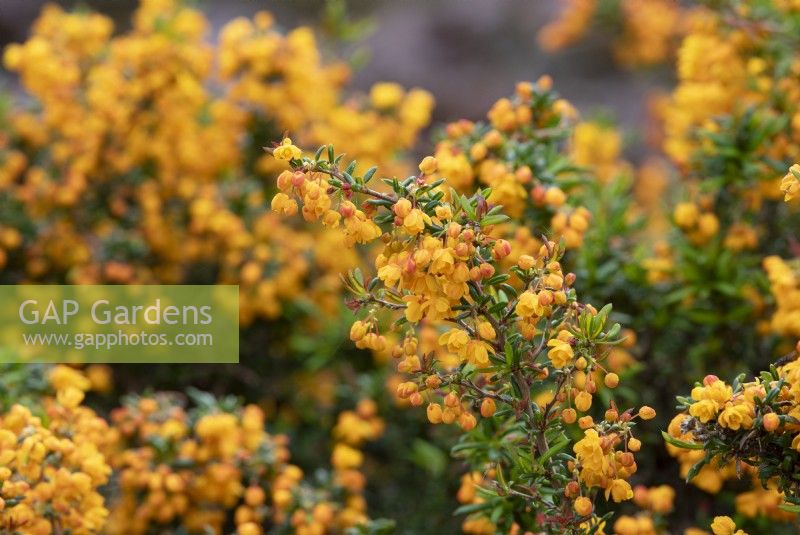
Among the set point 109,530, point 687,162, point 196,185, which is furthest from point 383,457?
point 687,162

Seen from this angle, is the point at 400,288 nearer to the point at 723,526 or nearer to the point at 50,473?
the point at 723,526

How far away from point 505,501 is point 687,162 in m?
1.59

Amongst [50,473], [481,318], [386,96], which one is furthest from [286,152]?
[386,96]

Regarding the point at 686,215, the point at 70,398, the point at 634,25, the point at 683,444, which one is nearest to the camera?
the point at 683,444

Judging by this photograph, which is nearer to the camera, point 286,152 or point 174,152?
point 286,152

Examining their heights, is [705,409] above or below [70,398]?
below

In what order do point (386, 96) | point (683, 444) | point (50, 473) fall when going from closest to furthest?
point (683, 444), point (50, 473), point (386, 96)

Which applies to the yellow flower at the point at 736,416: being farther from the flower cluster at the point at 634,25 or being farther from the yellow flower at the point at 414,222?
the flower cluster at the point at 634,25

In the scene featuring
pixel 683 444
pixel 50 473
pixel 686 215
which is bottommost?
pixel 683 444

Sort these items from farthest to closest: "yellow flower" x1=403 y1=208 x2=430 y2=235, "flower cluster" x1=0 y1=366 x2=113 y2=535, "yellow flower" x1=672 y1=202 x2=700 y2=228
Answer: "yellow flower" x1=672 y1=202 x2=700 y2=228 → "flower cluster" x1=0 y1=366 x2=113 y2=535 → "yellow flower" x1=403 y1=208 x2=430 y2=235

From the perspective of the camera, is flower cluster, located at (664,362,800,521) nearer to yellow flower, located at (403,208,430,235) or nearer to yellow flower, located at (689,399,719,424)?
yellow flower, located at (689,399,719,424)

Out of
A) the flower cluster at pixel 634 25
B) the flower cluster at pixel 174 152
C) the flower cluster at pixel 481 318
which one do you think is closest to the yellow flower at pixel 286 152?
the flower cluster at pixel 481 318

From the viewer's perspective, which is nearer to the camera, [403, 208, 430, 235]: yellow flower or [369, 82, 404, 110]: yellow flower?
[403, 208, 430, 235]: yellow flower

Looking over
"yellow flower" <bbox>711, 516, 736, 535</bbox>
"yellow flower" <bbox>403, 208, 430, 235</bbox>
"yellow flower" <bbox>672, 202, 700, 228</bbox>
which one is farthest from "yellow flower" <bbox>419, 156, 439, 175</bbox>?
"yellow flower" <bbox>672, 202, 700, 228</bbox>
